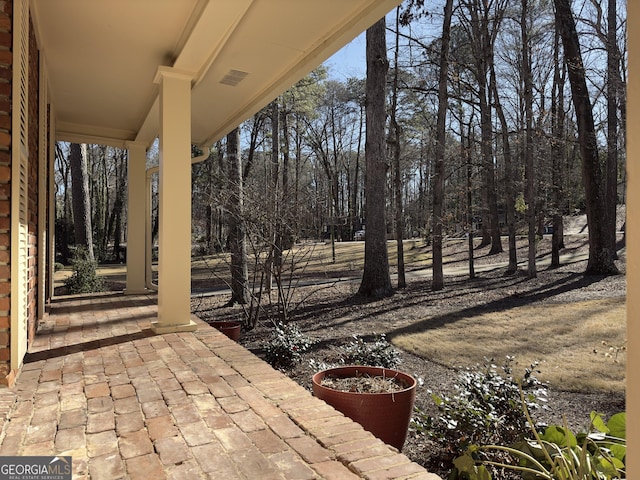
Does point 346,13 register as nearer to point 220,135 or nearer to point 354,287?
point 220,135

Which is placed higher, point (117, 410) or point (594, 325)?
point (117, 410)

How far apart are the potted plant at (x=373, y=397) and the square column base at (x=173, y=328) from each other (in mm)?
1337

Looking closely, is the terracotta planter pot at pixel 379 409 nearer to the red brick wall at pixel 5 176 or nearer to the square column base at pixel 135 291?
the red brick wall at pixel 5 176

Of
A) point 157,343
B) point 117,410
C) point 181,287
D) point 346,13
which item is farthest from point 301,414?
point 346,13

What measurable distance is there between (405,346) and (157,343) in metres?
3.53

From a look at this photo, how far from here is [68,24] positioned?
3.33 metres

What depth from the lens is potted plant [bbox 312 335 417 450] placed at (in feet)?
8.71

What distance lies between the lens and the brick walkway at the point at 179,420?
1.63 m

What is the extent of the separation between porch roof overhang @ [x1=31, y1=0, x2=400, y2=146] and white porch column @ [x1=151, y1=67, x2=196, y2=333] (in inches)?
8.5

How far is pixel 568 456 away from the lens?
188 centimetres

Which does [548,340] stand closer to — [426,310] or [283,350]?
[426,310]

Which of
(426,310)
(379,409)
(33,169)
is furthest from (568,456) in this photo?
(426,310)

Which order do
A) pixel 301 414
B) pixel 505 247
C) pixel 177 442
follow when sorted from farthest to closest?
pixel 505 247
pixel 301 414
pixel 177 442

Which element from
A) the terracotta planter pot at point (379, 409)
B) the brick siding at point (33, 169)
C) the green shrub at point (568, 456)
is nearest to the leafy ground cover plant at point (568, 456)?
the green shrub at point (568, 456)
